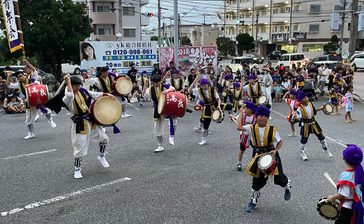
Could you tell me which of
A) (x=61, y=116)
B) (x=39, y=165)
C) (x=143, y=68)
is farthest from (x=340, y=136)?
(x=143, y=68)

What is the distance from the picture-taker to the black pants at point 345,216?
143 inches

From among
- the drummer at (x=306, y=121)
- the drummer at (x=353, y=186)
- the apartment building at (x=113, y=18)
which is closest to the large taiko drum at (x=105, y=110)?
the drummer at (x=306, y=121)

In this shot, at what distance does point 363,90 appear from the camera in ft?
61.3

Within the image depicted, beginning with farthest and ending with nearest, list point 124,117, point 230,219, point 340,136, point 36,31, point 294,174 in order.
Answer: point 36,31
point 124,117
point 340,136
point 294,174
point 230,219

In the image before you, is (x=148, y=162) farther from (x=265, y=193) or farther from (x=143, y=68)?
(x=143, y=68)

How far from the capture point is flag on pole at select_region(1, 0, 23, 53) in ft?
33.5

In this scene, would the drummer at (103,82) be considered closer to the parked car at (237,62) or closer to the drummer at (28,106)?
the drummer at (28,106)

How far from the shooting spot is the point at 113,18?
39.0 metres

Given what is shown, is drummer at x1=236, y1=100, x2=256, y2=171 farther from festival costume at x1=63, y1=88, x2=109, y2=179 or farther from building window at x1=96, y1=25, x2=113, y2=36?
building window at x1=96, y1=25, x2=113, y2=36

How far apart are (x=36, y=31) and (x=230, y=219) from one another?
19638mm

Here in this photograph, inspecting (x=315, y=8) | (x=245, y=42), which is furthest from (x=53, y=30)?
(x=315, y=8)

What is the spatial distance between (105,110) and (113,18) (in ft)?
114

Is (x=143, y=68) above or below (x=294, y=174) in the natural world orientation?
above

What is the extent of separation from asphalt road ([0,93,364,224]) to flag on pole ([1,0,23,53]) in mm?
2722
